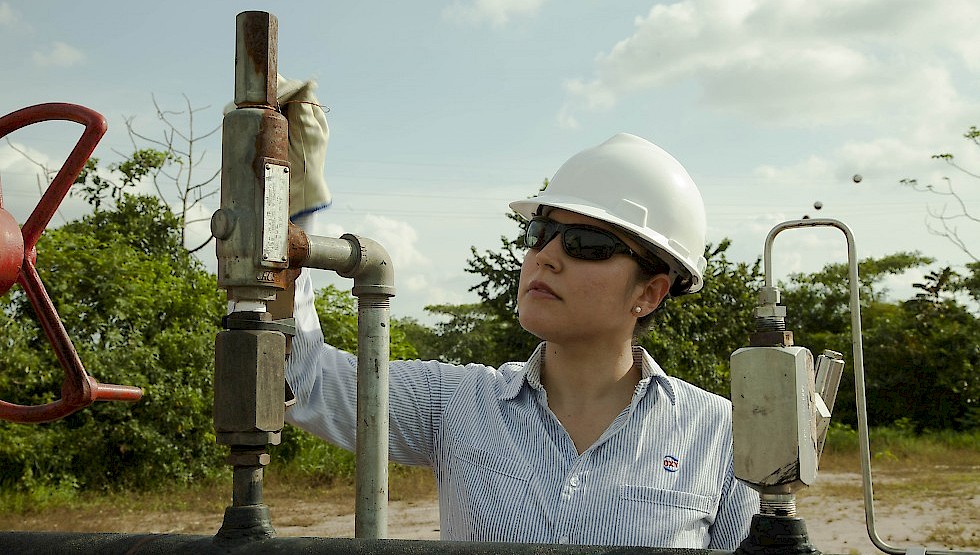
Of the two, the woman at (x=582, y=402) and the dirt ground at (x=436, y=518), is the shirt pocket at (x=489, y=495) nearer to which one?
the woman at (x=582, y=402)

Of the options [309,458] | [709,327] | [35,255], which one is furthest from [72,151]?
[709,327]

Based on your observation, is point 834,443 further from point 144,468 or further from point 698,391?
point 698,391

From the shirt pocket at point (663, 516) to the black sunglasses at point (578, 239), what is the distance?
1.69ft

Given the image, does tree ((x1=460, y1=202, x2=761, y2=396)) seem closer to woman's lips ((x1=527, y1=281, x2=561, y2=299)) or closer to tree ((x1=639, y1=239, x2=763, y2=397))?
tree ((x1=639, y1=239, x2=763, y2=397))

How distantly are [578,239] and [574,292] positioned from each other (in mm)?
126

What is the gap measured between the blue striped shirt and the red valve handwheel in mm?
418

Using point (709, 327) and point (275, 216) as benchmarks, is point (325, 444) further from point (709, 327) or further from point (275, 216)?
point (275, 216)

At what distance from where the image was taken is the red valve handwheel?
169 centimetres

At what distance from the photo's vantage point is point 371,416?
5.67 ft

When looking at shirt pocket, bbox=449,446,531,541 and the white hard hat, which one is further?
the white hard hat

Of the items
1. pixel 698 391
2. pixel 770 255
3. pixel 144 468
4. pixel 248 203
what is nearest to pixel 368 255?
pixel 248 203

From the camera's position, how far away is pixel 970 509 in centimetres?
998

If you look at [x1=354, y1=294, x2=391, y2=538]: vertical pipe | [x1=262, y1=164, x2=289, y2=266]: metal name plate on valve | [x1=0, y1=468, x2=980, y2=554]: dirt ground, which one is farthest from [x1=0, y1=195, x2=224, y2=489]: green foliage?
[x1=262, y1=164, x2=289, y2=266]: metal name plate on valve

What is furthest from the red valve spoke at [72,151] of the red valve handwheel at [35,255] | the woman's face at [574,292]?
the woman's face at [574,292]
